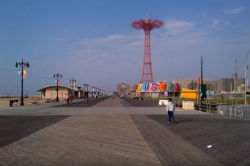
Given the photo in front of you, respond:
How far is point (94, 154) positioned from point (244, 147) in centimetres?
513

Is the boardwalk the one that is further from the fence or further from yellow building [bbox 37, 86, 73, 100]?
yellow building [bbox 37, 86, 73, 100]

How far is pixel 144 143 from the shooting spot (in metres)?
Result: 8.44

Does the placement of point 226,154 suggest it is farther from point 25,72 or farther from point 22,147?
point 25,72

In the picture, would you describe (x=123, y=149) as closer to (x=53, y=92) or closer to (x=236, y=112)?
(x=236, y=112)

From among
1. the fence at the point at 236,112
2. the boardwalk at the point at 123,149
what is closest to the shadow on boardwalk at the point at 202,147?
the boardwalk at the point at 123,149

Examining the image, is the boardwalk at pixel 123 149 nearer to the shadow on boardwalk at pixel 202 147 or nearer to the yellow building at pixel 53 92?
the shadow on boardwalk at pixel 202 147

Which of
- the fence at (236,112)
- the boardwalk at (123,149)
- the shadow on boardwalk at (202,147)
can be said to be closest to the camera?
the boardwalk at (123,149)

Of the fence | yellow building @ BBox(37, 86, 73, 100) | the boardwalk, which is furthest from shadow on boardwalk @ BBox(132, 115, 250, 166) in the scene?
yellow building @ BBox(37, 86, 73, 100)

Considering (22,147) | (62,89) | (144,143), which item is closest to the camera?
(22,147)

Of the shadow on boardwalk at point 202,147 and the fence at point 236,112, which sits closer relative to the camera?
the shadow on boardwalk at point 202,147

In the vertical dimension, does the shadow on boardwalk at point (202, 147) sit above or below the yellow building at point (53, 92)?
below

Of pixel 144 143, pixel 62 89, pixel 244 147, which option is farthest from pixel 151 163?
pixel 62 89

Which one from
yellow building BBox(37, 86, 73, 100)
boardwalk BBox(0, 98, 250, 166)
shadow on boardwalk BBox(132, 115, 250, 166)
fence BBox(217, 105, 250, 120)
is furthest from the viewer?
yellow building BBox(37, 86, 73, 100)

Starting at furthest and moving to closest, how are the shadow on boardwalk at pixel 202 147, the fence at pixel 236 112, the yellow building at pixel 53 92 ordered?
the yellow building at pixel 53 92
the fence at pixel 236 112
the shadow on boardwalk at pixel 202 147
